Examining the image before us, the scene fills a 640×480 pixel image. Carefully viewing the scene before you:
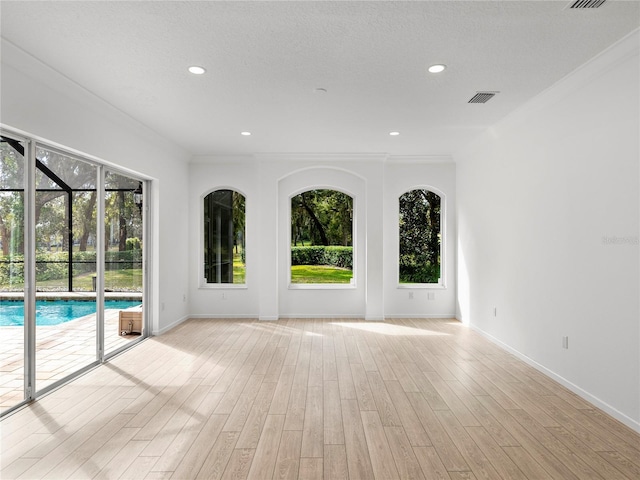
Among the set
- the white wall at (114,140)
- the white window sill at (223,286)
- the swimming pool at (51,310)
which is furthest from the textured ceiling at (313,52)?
the white window sill at (223,286)

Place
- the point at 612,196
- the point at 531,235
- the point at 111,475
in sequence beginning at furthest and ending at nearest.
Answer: the point at 531,235, the point at 612,196, the point at 111,475

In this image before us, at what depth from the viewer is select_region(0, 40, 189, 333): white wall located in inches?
123

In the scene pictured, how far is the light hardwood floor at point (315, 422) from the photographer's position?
2406 millimetres

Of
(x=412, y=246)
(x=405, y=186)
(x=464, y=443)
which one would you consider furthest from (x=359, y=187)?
(x=464, y=443)

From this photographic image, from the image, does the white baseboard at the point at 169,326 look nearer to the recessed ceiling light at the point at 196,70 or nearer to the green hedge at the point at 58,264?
the green hedge at the point at 58,264

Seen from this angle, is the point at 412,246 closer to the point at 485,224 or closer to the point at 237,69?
the point at 485,224

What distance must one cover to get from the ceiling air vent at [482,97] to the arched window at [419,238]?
300 cm

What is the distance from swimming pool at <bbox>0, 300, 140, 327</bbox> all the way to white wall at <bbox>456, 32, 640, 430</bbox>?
186 inches

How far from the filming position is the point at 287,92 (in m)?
3.90

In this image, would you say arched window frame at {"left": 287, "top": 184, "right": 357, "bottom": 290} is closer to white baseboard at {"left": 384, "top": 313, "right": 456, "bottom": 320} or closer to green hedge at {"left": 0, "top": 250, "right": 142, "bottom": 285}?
white baseboard at {"left": 384, "top": 313, "right": 456, "bottom": 320}

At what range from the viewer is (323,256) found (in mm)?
7191

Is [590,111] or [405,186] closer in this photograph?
[590,111]

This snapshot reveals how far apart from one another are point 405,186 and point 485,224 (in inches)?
69.0

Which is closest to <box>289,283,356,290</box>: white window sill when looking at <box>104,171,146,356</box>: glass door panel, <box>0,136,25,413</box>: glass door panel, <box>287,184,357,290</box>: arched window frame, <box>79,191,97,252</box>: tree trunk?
<box>287,184,357,290</box>: arched window frame
